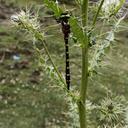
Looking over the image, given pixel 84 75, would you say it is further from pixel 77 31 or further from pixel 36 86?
pixel 36 86

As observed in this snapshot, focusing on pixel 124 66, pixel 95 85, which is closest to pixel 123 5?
pixel 95 85

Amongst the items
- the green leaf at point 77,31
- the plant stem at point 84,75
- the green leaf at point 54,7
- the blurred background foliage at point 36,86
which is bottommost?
the blurred background foliage at point 36,86

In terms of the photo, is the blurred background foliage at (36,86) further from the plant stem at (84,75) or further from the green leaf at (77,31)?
the green leaf at (77,31)

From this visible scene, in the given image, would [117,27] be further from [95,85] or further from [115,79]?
[115,79]

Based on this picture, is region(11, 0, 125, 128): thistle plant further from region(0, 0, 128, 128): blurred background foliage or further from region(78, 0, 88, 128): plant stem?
region(0, 0, 128, 128): blurred background foliage

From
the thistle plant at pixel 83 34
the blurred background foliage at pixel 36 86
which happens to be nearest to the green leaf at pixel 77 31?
the thistle plant at pixel 83 34

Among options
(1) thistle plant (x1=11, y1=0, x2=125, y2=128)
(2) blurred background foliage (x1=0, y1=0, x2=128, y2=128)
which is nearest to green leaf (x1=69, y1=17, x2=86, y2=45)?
(1) thistle plant (x1=11, y1=0, x2=125, y2=128)

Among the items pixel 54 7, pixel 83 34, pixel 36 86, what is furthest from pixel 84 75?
pixel 36 86
